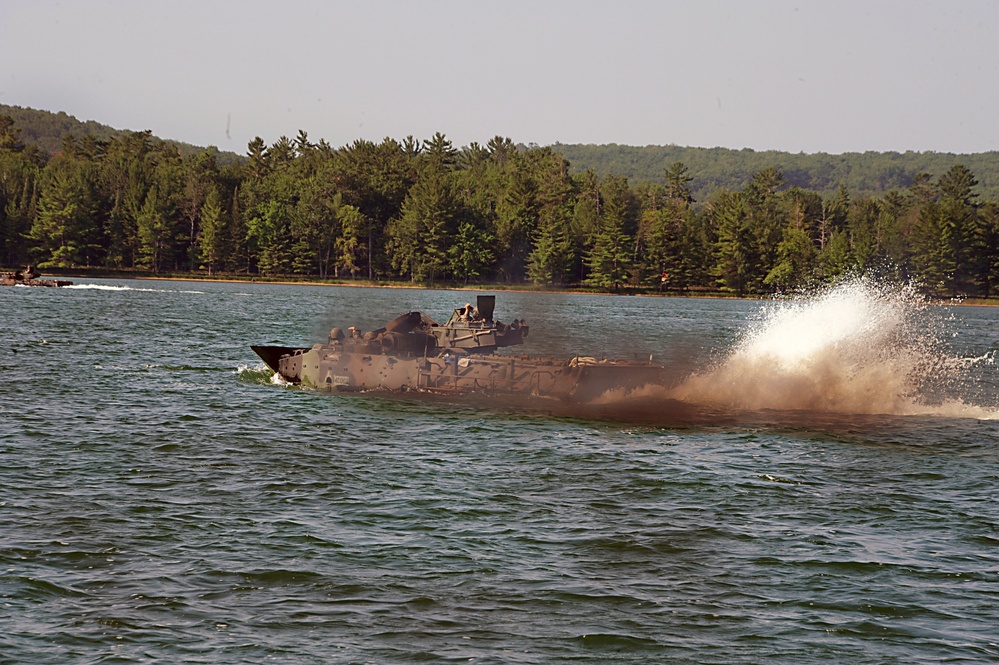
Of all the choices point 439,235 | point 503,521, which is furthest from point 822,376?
point 439,235

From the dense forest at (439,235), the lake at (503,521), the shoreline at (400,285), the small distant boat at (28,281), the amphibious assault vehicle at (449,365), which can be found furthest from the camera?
the shoreline at (400,285)

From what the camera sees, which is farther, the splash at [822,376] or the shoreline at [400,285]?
the shoreline at [400,285]

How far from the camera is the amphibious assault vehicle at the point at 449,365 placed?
35.1m

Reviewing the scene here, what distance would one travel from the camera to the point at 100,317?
76062mm

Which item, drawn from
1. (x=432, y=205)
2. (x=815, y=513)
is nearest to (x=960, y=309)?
(x=432, y=205)

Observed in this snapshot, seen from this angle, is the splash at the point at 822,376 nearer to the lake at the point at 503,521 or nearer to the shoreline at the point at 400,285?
the lake at the point at 503,521

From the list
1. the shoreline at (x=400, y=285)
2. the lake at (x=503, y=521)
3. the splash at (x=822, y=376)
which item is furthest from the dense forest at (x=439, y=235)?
the lake at (x=503, y=521)

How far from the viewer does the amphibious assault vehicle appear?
115 ft

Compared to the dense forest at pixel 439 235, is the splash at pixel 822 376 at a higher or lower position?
Answer: lower

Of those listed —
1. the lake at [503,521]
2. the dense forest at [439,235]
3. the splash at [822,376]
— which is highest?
the dense forest at [439,235]

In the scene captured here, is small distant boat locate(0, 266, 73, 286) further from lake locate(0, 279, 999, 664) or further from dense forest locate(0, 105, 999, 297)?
lake locate(0, 279, 999, 664)

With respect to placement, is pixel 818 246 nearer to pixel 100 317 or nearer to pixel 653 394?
pixel 100 317

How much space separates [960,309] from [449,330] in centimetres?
12288

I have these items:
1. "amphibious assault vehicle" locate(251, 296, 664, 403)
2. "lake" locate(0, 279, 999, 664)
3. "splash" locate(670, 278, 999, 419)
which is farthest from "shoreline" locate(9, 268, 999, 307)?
"lake" locate(0, 279, 999, 664)
